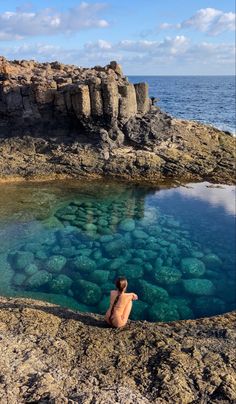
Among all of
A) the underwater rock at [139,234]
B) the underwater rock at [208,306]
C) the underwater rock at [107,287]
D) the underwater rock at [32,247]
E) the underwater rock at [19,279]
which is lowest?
the underwater rock at [208,306]

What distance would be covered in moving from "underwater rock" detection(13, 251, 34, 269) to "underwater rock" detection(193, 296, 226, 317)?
21.8ft

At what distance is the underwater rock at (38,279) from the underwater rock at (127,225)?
5.41 meters

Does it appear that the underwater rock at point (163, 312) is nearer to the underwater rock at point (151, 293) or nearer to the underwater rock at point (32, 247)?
the underwater rock at point (151, 293)

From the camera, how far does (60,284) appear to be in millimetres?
14289

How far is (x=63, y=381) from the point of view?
8250 mm

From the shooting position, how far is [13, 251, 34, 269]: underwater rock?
603 inches

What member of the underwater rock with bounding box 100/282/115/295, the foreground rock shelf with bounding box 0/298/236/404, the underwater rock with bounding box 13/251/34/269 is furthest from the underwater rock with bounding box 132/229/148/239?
the foreground rock shelf with bounding box 0/298/236/404

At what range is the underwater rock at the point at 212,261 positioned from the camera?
1576 cm

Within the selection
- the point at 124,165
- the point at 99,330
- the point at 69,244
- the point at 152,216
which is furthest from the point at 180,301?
the point at 124,165

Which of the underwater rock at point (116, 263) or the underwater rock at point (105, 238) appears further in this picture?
the underwater rock at point (105, 238)

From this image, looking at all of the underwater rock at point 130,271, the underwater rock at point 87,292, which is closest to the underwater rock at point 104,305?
the underwater rock at point 87,292

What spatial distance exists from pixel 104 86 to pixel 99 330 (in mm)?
19636

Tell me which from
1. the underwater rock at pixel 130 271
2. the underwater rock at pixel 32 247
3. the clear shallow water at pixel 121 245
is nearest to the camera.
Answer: the clear shallow water at pixel 121 245

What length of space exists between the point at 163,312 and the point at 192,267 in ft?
10.8
